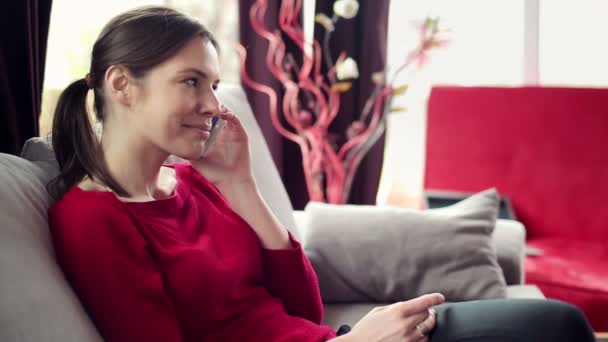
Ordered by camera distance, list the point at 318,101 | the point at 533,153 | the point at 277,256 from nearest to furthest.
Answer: the point at 277,256 → the point at 533,153 → the point at 318,101

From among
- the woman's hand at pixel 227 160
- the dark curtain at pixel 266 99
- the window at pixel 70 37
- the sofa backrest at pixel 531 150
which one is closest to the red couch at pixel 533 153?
the sofa backrest at pixel 531 150

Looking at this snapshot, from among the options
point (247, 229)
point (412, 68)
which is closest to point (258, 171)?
point (247, 229)

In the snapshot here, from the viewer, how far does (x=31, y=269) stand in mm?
1122

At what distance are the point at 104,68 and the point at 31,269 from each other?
36 cm

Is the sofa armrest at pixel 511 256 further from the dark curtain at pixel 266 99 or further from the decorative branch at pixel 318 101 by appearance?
the dark curtain at pixel 266 99

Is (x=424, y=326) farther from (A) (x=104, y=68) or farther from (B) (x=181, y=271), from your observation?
(A) (x=104, y=68)

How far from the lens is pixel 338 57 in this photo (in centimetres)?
332

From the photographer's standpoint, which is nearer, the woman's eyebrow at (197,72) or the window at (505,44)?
the woman's eyebrow at (197,72)

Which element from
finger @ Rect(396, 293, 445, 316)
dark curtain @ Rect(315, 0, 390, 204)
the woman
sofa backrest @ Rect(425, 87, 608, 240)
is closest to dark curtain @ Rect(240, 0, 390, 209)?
dark curtain @ Rect(315, 0, 390, 204)

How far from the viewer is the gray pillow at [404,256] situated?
76.1 inches

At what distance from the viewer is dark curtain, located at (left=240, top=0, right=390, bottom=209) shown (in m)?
3.27

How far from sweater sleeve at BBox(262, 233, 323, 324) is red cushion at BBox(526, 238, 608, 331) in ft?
3.18

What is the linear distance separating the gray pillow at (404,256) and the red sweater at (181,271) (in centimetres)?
39

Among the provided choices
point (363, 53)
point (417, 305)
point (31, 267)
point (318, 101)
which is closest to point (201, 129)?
point (31, 267)
